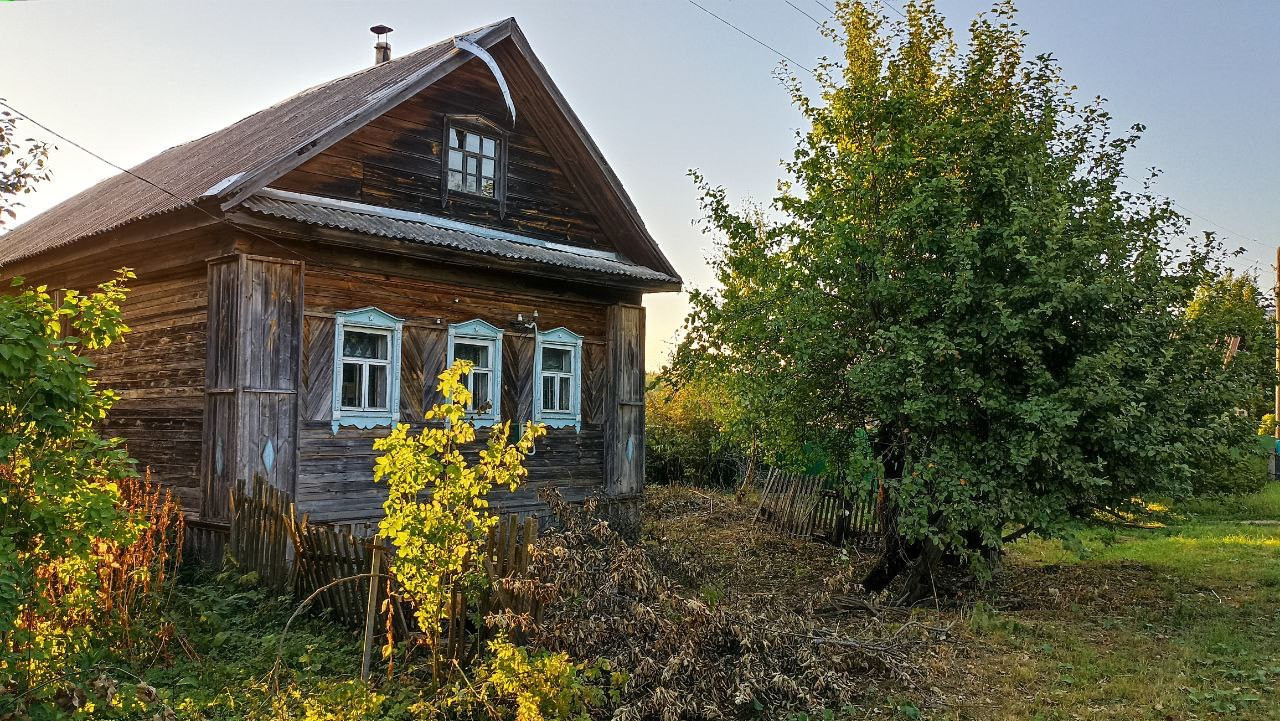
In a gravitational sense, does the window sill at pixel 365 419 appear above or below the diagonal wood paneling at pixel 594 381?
below

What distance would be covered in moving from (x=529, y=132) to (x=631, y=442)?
474 cm

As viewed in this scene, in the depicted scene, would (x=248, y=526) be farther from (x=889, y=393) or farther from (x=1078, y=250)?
(x=1078, y=250)

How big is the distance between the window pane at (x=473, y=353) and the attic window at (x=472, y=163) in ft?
6.82

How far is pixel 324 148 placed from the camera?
10.1 m

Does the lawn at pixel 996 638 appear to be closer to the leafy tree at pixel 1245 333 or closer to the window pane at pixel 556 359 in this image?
the leafy tree at pixel 1245 333

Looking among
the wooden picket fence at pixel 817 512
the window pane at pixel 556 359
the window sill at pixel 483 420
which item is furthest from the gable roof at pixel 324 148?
the wooden picket fence at pixel 817 512

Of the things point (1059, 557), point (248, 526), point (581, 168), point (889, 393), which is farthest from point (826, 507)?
point (248, 526)

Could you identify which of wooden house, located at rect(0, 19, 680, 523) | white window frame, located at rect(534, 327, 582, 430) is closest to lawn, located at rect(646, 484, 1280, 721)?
white window frame, located at rect(534, 327, 582, 430)

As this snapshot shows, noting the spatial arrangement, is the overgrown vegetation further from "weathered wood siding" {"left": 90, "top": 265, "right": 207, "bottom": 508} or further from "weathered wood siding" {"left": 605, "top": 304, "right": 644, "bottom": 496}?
"weathered wood siding" {"left": 605, "top": 304, "right": 644, "bottom": 496}

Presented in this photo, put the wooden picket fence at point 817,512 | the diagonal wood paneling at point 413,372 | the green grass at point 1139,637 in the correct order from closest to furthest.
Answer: the green grass at point 1139,637
the diagonal wood paneling at point 413,372
the wooden picket fence at point 817,512

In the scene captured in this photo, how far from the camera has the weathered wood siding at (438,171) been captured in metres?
10.7

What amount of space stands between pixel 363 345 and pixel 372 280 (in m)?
0.77

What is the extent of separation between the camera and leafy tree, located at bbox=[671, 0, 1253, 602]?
28.9 ft

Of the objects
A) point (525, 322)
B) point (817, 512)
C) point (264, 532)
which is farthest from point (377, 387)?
point (817, 512)
